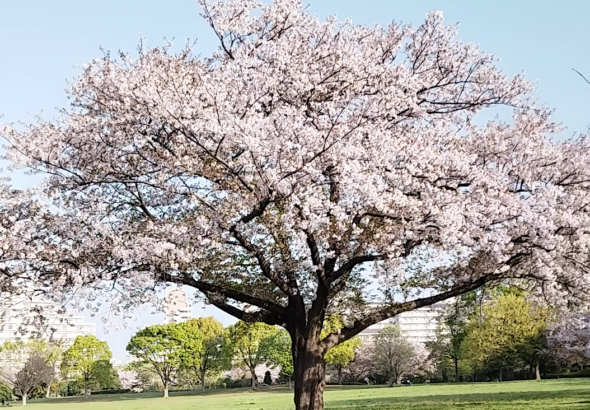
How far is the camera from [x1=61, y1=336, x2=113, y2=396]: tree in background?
6888 centimetres

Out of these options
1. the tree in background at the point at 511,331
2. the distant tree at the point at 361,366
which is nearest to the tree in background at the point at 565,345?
the tree in background at the point at 511,331

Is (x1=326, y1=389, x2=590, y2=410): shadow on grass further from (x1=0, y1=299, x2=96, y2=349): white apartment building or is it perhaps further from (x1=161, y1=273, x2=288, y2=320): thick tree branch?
(x1=0, y1=299, x2=96, y2=349): white apartment building

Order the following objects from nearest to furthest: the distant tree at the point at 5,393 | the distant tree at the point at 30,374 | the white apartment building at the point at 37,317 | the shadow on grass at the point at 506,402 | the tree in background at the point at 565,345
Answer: the white apartment building at the point at 37,317, the shadow on grass at the point at 506,402, the tree in background at the point at 565,345, the distant tree at the point at 5,393, the distant tree at the point at 30,374

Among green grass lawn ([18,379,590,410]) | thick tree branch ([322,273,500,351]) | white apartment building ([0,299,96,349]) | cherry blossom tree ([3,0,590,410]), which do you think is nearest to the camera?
cherry blossom tree ([3,0,590,410])

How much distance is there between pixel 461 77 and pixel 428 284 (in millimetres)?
5363

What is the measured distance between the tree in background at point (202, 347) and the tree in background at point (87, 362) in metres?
9.72

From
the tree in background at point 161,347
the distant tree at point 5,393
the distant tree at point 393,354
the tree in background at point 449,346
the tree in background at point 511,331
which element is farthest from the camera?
the distant tree at point 393,354

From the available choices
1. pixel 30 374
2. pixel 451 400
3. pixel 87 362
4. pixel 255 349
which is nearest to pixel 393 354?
pixel 255 349

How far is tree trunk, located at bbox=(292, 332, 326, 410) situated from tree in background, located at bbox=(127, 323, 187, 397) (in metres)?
50.5

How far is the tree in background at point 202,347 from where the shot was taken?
64875mm

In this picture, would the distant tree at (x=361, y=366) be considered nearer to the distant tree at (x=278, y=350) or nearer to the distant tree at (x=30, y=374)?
the distant tree at (x=278, y=350)

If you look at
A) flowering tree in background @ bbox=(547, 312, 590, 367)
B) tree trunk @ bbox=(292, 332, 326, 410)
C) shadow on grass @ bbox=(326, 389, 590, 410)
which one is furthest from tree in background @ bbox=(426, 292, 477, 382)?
tree trunk @ bbox=(292, 332, 326, 410)

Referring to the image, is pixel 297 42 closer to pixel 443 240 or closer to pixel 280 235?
pixel 280 235

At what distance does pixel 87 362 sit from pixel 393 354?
33222mm
